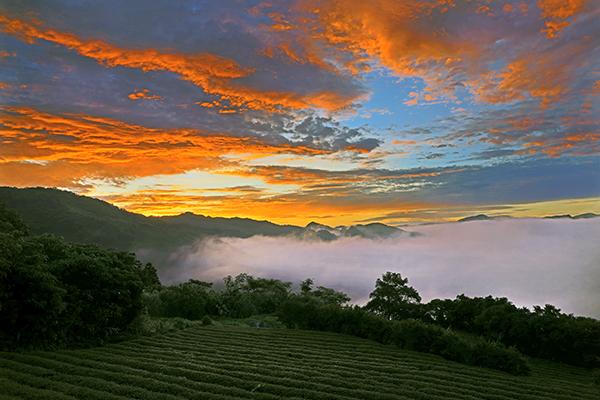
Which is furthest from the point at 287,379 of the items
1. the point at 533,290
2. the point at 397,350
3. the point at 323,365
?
the point at 533,290

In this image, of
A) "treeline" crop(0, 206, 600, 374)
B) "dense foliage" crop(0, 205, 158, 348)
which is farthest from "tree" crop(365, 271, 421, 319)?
"dense foliage" crop(0, 205, 158, 348)

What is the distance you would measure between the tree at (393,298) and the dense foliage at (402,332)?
1072 centimetres

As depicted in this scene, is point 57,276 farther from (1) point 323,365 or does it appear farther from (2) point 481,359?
(2) point 481,359

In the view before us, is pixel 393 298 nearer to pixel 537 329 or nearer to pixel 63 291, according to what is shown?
pixel 537 329

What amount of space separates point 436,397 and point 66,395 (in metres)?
14.9

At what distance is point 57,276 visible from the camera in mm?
23969

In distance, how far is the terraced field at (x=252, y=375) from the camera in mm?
16469

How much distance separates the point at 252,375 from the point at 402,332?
16368 millimetres

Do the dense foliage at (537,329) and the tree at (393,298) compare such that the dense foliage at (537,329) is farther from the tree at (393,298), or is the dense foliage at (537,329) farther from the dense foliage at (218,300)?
the dense foliage at (218,300)

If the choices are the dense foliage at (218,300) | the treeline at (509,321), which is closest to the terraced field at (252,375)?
the treeline at (509,321)

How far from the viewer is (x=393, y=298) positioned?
157 ft

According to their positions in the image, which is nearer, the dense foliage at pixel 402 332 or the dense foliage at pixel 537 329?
the dense foliage at pixel 402 332

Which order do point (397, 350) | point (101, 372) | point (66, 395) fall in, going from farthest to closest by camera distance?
Result: point (397, 350) < point (101, 372) < point (66, 395)

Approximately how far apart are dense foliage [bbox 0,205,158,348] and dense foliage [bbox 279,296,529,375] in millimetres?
14929
